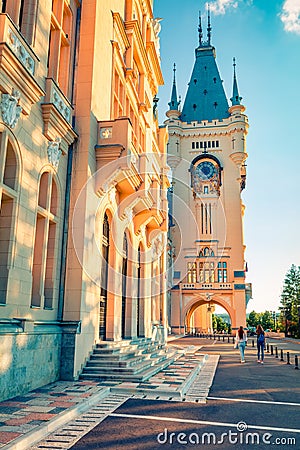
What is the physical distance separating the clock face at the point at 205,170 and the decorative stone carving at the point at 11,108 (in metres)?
49.5

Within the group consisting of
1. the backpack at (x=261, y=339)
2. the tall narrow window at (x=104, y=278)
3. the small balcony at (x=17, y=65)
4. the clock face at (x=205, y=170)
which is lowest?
the backpack at (x=261, y=339)

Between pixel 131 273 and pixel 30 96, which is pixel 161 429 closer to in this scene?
pixel 30 96

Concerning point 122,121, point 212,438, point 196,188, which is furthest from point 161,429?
point 196,188

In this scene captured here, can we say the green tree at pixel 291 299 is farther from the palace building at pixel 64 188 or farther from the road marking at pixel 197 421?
the road marking at pixel 197 421

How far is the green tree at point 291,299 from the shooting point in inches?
2328

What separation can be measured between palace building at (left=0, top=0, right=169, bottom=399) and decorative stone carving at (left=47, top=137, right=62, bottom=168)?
32 millimetres

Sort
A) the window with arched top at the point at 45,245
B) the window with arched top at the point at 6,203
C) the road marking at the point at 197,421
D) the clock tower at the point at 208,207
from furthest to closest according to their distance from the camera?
the clock tower at the point at 208,207
the window with arched top at the point at 45,245
the window with arched top at the point at 6,203
the road marking at the point at 197,421

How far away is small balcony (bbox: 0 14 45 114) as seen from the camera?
849cm

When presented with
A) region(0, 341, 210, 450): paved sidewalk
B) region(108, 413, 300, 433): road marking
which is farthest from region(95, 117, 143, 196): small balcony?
region(108, 413, 300, 433): road marking

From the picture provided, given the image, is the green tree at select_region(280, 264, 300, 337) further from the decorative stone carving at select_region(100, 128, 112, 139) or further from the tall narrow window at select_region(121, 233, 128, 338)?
the decorative stone carving at select_region(100, 128, 112, 139)

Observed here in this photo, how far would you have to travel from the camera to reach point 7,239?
917cm

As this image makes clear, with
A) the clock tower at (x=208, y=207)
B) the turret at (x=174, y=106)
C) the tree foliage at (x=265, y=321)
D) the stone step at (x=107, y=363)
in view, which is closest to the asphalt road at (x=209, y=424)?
the stone step at (x=107, y=363)

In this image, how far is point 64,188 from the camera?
12.5 metres

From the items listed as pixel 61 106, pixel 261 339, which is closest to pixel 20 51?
pixel 61 106
